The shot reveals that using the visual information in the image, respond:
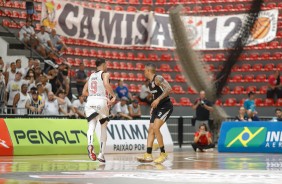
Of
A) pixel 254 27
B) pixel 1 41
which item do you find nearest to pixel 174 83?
pixel 254 27

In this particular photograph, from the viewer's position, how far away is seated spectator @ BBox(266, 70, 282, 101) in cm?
3488

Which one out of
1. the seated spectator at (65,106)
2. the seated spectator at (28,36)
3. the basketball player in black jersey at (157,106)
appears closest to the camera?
the basketball player in black jersey at (157,106)

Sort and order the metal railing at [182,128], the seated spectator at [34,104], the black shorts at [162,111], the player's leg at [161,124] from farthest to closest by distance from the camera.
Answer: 1. the metal railing at [182,128]
2. the seated spectator at [34,104]
3. the black shorts at [162,111]
4. the player's leg at [161,124]

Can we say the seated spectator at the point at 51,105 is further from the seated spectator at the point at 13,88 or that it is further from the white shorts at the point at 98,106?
the white shorts at the point at 98,106

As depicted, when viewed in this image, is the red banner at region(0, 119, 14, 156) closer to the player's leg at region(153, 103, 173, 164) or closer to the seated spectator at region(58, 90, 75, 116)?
the seated spectator at region(58, 90, 75, 116)

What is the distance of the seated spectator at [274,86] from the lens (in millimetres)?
34875

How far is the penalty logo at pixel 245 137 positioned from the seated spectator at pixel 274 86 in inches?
340

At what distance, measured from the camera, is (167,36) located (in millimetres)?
38312

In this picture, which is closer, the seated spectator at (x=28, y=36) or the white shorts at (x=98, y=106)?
the white shorts at (x=98, y=106)

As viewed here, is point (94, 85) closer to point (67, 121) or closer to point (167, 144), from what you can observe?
point (67, 121)

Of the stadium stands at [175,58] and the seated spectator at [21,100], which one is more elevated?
the stadium stands at [175,58]

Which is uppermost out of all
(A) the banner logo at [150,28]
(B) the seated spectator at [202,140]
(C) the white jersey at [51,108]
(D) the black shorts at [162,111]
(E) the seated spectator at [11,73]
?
(A) the banner logo at [150,28]

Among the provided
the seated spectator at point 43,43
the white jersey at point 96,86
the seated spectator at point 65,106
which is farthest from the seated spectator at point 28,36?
the white jersey at point 96,86

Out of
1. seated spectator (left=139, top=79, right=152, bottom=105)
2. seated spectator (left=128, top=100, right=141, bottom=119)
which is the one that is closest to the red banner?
seated spectator (left=128, top=100, right=141, bottom=119)
